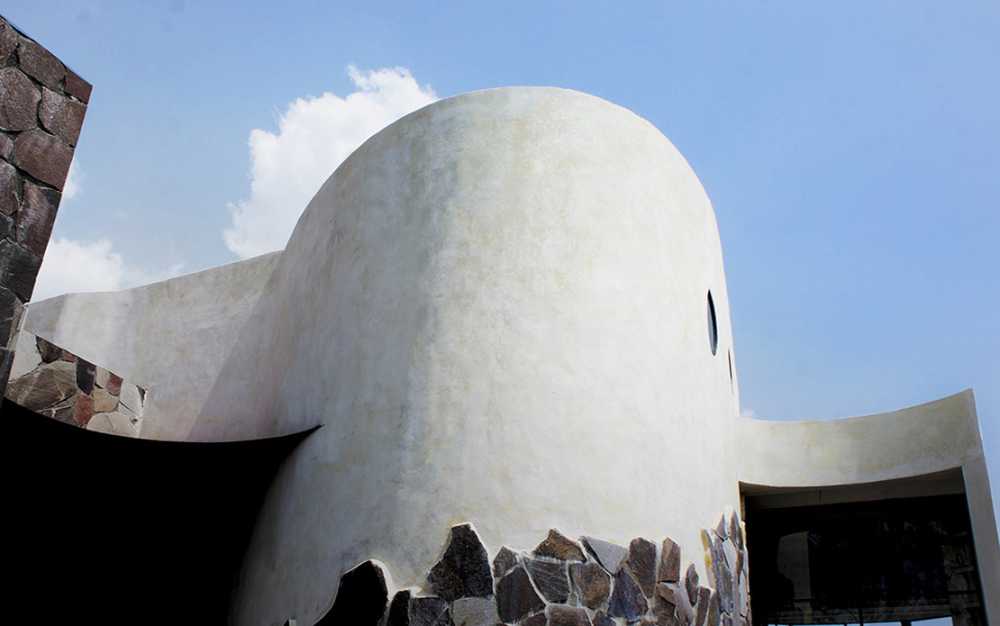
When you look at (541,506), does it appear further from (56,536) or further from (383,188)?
(56,536)

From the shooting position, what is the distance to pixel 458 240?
6.50m

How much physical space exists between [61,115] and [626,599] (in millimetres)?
4621

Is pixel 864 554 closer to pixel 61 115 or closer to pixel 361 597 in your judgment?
pixel 361 597

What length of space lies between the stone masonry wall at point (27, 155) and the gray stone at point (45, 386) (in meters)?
Answer: 3.50

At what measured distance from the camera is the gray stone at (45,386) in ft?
24.8

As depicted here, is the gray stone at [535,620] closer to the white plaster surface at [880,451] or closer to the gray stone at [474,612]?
the gray stone at [474,612]

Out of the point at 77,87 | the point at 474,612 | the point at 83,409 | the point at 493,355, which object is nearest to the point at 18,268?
the point at 77,87

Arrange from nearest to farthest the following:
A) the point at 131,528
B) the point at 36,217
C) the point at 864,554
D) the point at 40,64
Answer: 1. the point at 36,217
2. the point at 40,64
3. the point at 131,528
4. the point at 864,554

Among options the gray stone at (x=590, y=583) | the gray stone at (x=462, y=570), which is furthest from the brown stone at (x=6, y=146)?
the gray stone at (x=590, y=583)

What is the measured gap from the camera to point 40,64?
15.9 ft

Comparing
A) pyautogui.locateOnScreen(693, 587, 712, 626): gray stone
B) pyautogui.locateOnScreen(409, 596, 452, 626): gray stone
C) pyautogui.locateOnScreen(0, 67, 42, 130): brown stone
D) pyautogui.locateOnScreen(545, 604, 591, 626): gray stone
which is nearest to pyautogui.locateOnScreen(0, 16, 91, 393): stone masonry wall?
pyautogui.locateOnScreen(0, 67, 42, 130): brown stone

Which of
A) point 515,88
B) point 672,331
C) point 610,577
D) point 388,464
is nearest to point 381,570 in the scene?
point 388,464

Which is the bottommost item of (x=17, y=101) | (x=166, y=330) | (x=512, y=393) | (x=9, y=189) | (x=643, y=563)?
(x=643, y=563)

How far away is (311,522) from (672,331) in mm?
3211
